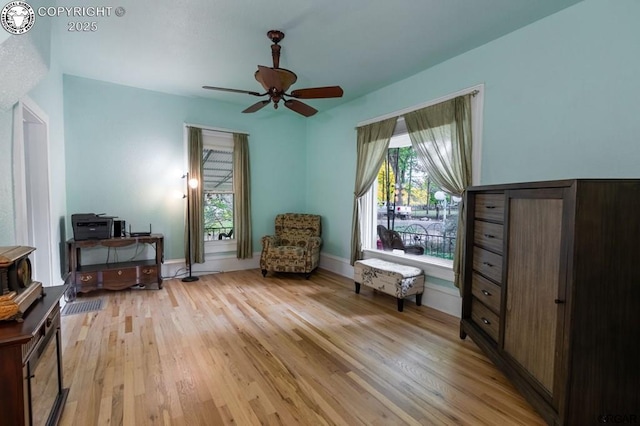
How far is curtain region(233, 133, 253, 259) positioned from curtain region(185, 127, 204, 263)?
58 centimetres

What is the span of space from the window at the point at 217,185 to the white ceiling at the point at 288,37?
3.65ft

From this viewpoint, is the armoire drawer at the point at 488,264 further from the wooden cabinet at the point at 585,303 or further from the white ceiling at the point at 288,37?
the white ceiling at the point at 288,37

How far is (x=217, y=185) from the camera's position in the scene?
4.99 meters

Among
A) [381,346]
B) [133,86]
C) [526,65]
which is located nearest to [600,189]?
[526,65]

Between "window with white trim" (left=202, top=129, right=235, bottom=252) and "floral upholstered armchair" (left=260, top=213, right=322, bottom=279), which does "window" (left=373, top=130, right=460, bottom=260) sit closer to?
"floral upholstered armchair" (left=260, top=213, right=322, bottom=279)

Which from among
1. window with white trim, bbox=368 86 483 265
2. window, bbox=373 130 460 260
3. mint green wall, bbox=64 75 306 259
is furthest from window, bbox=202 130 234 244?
window, bbox=373 130 460 260

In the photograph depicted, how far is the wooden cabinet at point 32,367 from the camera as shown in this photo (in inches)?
43.6

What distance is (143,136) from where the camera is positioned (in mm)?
4344

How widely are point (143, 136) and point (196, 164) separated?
0.82 meters

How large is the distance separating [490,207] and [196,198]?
13.3 feet

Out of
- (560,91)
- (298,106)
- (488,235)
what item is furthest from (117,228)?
(560,91)

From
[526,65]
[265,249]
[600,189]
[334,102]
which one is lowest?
[265,249]

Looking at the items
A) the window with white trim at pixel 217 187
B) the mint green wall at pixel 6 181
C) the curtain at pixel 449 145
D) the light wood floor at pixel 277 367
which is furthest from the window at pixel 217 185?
the curtain at pixel 449 145

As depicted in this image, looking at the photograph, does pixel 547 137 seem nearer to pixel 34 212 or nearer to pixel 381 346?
pixel 381 346
